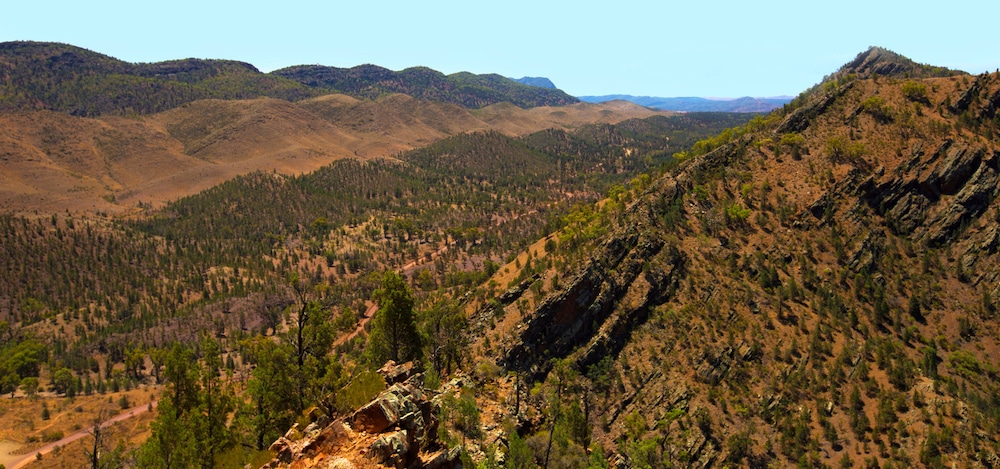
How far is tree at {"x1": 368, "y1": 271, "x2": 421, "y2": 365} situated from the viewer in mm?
43062

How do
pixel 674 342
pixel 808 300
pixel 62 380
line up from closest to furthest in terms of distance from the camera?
pixel 674 342 < pixel 808 300 < pixel 62 380

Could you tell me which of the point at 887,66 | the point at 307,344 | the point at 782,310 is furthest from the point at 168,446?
the point at 887,66

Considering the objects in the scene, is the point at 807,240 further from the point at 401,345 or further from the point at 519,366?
the point at 401,345

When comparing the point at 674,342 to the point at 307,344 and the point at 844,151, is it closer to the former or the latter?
the point at 307,344

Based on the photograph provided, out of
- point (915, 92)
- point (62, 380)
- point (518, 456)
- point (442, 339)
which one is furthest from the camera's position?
point (62, 380)

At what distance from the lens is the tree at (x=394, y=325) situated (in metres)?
43.1

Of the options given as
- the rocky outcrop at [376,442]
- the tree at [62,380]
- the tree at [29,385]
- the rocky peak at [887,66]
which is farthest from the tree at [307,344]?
the rocky peak at [887,66]

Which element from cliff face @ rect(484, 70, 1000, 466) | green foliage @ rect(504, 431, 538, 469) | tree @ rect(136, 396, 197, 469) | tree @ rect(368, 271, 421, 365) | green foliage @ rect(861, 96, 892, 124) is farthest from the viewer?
green foliage @ rect(861, 96, 892, 124)

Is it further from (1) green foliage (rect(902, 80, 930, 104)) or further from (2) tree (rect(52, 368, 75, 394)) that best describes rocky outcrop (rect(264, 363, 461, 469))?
(1) green foliage (rect(902, 80, 930, 104))

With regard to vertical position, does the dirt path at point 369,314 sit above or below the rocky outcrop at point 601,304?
below

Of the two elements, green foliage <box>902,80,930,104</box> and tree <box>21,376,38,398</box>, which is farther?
green foliage <box>902,80,930,104</box>

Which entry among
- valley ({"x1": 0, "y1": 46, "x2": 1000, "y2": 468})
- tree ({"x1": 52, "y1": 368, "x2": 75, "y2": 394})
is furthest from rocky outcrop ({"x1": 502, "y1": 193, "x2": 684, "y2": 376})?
tree ({"x1": 52, "y1": 368, "x2": 75, "y2": 394})

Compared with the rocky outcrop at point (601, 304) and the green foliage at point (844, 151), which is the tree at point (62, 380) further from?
the green foliage at point (844, 151)

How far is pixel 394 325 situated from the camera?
43.9 metres
